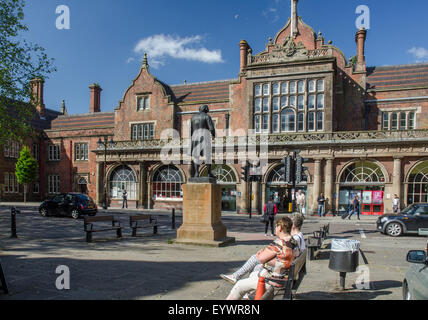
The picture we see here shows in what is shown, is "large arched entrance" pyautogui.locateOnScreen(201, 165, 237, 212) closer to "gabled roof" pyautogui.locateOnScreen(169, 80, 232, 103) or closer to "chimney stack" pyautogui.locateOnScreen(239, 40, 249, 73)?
"gabled roof" pyautogui.locateOnScreen(169, 80, 232, 103)

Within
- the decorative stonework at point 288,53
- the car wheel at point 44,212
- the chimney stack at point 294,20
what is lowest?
the car wheel at point 44,212

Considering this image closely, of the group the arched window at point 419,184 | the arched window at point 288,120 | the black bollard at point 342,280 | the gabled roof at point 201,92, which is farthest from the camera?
the gabled roof at point 201,92

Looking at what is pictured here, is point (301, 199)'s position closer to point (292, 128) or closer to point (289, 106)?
point (292, 128)

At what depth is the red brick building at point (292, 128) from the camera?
25.4m

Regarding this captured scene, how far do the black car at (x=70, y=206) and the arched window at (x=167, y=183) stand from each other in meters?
10.1

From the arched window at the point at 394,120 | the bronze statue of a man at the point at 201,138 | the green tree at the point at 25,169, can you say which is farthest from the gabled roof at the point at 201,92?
the bronze statue of a man at the point at 201,138

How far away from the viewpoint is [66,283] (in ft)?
21.2

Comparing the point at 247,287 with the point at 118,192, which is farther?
the point at 118,192

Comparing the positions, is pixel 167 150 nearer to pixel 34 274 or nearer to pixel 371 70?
pixel 371 70

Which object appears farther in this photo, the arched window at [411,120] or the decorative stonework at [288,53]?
the decorative stonework at [288,53]

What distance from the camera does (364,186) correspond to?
26016 mm

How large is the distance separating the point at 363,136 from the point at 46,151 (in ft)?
114

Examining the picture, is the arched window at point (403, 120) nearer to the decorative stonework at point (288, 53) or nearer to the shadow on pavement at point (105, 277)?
the decorative stonework at point (288, 53)
